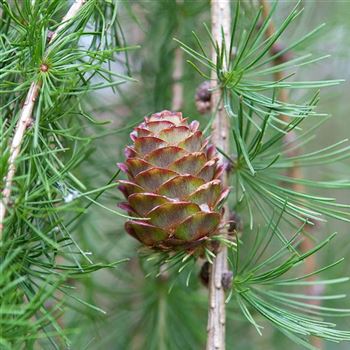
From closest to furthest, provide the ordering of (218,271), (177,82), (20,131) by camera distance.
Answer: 1. (20,131)
2. (218,271)
3. (177,82)

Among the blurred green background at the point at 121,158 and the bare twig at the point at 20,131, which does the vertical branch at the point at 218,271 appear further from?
the blurred green background at the point at 121,158

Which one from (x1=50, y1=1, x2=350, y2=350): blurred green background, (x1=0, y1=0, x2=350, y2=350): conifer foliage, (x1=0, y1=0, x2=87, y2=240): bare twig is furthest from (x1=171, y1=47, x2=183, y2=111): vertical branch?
(x1=0, y1=0, x2=87, y2=240): bare twig

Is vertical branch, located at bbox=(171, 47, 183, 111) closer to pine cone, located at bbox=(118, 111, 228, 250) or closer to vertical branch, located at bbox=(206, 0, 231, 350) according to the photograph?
vertical branch, located at bbox=(206, 0, 231, 350)

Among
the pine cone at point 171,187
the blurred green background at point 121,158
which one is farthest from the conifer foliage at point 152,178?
the blurred green background at point 121,158

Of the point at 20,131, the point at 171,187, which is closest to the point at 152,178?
the point at 171,187

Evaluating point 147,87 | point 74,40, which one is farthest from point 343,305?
point 74,40

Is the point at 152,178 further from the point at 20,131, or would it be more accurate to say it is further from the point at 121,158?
the point at 121,158
